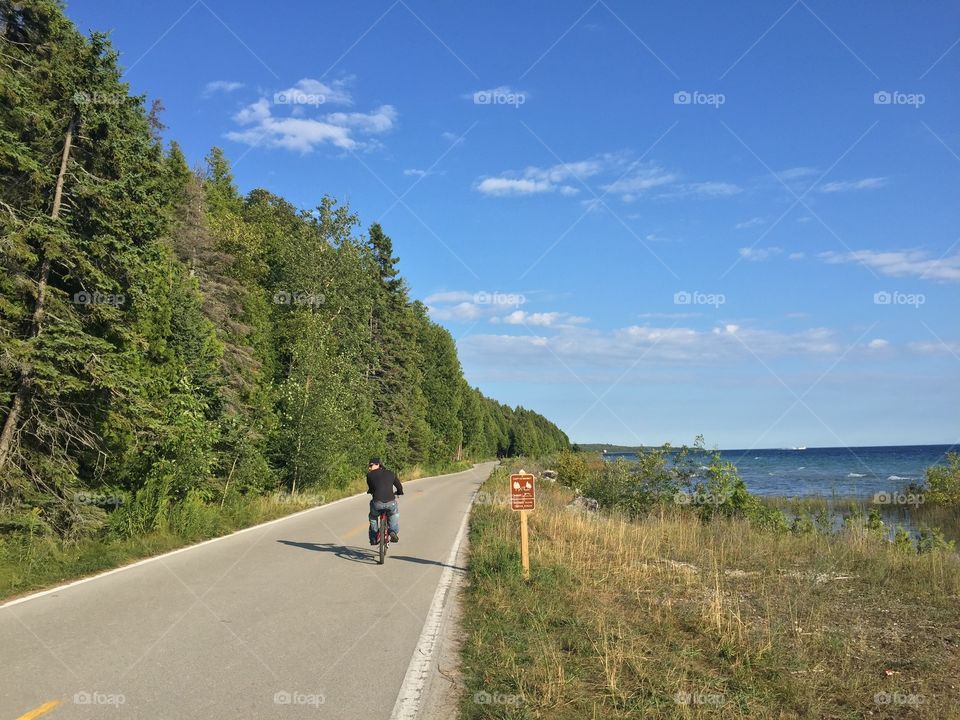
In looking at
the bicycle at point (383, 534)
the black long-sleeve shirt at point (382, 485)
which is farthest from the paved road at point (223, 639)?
the black long-sleeve shirt at point (382, 485)

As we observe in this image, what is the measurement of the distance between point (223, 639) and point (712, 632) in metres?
5.56

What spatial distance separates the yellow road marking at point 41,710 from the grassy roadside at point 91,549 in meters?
5.11

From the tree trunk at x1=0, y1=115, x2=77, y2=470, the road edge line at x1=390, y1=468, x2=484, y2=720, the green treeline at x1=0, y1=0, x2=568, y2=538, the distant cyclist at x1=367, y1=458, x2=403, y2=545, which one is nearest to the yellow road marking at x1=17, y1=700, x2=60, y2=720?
the road edge line at x1=390, y1=468, x2=484, y2=720

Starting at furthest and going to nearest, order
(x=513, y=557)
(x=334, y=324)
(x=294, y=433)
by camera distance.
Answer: (x=334, y=324) → (x=294, y=433) → (x=513, y=557)

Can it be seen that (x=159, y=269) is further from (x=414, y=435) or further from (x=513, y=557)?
(x=414, y=435)

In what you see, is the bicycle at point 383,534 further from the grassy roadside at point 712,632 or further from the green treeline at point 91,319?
the green treeline at point 91,319

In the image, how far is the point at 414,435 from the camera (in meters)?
57.8

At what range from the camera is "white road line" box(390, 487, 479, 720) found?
546 centimetres

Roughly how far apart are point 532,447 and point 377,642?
136123 millimetres

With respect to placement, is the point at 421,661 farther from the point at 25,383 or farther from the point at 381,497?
the point at 25,383

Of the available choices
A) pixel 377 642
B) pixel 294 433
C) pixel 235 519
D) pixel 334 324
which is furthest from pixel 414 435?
pixel 377 642

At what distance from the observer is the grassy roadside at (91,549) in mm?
10331

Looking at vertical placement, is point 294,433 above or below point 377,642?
above

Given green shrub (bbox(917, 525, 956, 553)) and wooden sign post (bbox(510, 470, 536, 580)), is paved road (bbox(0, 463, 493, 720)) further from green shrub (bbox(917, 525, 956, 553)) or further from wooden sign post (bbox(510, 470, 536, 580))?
green shrub (bbox(917, 525, 956, 553))
